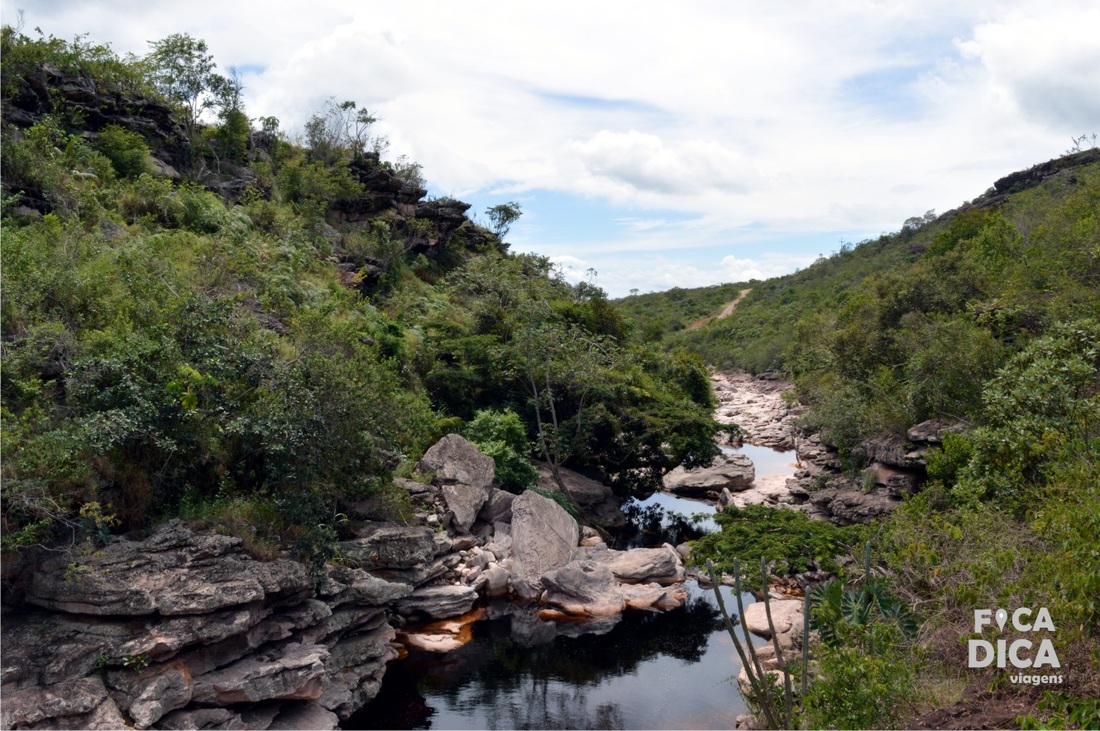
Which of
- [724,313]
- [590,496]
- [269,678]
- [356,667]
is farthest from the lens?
[724,313]

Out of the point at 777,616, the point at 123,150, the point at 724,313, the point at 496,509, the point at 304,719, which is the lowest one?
the point at 777,616

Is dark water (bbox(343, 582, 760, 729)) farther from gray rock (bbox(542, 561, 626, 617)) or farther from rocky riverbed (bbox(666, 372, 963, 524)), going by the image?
rocky riverbed (bbox(666, 372, 963, 524))

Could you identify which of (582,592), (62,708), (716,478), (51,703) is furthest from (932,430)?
(51,703)

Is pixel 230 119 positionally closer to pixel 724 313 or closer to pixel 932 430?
pixel 932 430

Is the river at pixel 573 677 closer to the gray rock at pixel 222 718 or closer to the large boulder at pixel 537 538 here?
the large boulder at pixel 537 538

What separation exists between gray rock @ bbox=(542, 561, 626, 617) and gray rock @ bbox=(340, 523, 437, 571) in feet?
10.4

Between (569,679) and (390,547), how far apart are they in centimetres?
450

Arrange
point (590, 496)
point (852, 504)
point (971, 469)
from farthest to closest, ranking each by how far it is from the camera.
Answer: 1. point (590, 496)
2. point (852, 504)
3. point (971, 469)

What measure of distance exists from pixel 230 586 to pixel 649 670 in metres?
8.25

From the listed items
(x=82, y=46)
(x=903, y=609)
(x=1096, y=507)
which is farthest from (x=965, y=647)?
(x=82, y=46)

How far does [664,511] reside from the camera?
A: 25.9 metres

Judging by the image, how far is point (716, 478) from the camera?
90.2 feet

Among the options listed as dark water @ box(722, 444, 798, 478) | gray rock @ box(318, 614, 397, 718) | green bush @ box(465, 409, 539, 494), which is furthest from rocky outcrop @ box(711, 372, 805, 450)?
gray rock @ box(318, 614, 397, 718)

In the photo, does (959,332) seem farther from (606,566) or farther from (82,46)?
(82,46)
